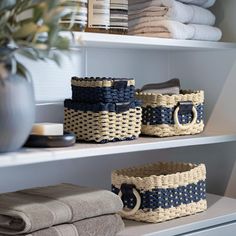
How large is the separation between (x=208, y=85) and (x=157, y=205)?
61 centimetres

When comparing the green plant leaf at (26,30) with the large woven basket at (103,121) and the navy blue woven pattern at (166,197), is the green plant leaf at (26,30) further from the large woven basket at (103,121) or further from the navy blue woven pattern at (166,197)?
the navy blue woven pattern at (166,197)

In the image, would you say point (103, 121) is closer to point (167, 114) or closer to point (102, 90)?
point (102, 90)

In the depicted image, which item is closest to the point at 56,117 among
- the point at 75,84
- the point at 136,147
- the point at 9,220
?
the point at 75,84

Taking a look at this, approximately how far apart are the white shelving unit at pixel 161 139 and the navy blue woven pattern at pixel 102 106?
0.10 meters

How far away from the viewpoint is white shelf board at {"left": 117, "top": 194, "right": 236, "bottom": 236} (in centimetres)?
174

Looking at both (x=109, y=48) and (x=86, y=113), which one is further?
(x=109, y=48)

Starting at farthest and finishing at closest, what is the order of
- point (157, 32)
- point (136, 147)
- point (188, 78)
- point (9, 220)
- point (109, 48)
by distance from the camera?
point (188, 78) < point (109, 48) < point (157, 32) < point (136, 147) < point (9, 220)

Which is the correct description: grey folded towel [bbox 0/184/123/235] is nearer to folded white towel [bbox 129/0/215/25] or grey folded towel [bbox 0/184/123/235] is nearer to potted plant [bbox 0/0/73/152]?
potted plant [bbox 0/0/73/152]

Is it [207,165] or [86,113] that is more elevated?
[86,113]

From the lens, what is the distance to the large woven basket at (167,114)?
191cm

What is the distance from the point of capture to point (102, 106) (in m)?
1.71

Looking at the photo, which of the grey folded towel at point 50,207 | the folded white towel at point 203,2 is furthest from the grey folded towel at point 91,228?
the folded white towel at point 203,2

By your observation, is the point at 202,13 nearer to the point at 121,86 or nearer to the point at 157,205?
the point at 121,86

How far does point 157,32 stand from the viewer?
6.48 ft
